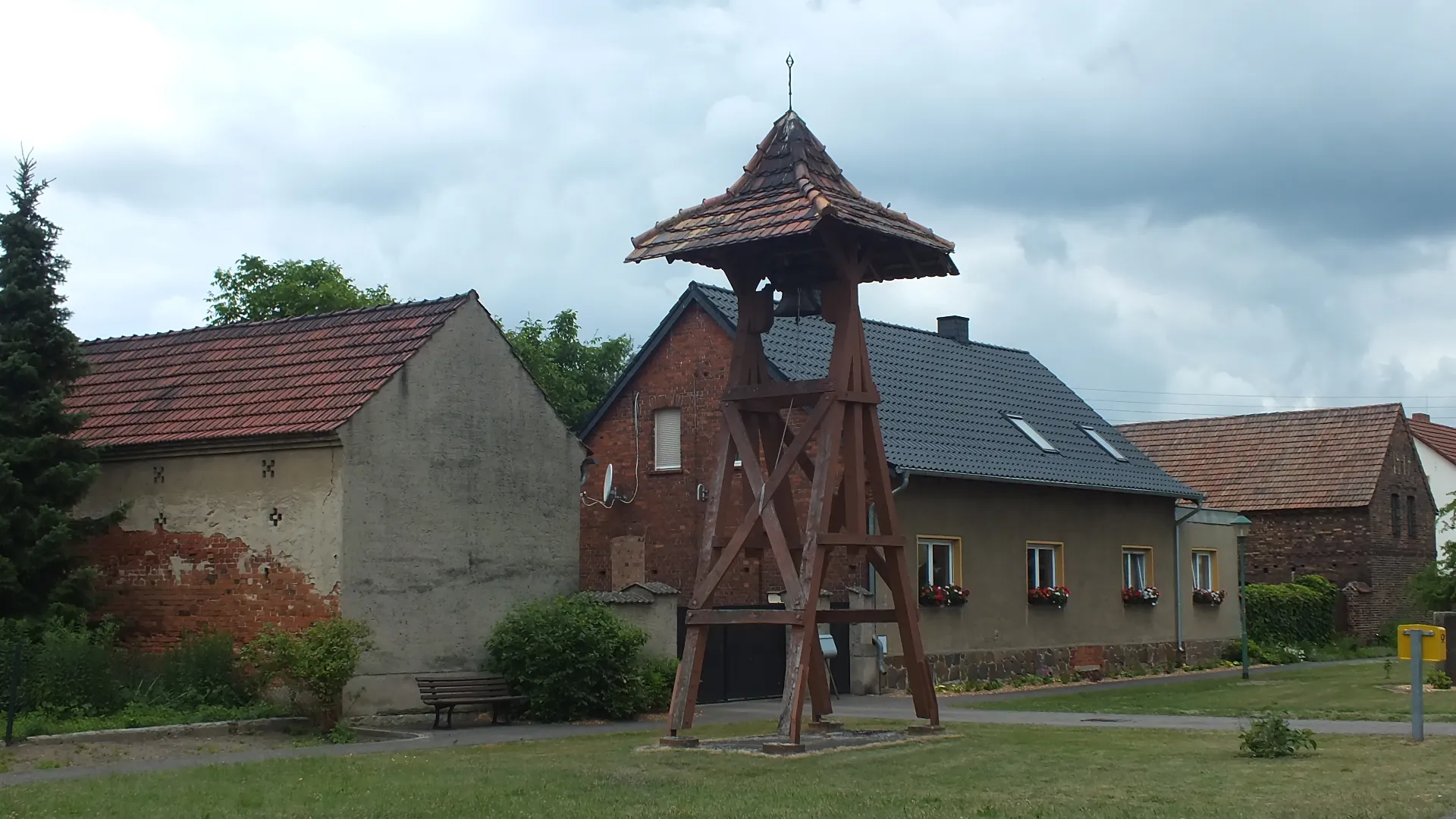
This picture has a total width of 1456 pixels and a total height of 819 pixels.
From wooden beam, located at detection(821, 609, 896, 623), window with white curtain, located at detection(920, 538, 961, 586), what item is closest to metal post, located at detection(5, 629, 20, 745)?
wooden beam, located at detection(821, 609, 896, 623)

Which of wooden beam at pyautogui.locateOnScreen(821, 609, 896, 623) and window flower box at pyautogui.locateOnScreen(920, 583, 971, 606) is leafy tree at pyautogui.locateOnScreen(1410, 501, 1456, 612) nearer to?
window flower box at pyautogui.locateOnScreen(920, 583, 971, 606)

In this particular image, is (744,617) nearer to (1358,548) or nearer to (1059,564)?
(1059,564)

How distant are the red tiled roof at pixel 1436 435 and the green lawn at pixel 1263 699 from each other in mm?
24095

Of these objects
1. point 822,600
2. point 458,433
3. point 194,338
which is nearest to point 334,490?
point 458,433

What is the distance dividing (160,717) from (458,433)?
536 cm

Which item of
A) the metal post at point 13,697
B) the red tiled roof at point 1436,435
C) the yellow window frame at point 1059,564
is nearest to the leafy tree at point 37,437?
the metal post at point 13,697

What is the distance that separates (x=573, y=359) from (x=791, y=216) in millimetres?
39957

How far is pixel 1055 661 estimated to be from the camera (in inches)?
1153

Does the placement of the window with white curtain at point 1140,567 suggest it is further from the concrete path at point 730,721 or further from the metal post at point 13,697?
the metal post at point 13,697

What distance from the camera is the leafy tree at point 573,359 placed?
1992 inches

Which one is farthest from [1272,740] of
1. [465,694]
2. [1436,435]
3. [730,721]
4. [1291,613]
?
[1436,435]

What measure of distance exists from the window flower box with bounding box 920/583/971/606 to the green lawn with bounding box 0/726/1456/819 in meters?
10.2

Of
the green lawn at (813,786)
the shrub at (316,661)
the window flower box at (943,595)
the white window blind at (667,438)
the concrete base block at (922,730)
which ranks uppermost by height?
the white window blind at (667,438)

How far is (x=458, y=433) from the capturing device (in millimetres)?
20859
